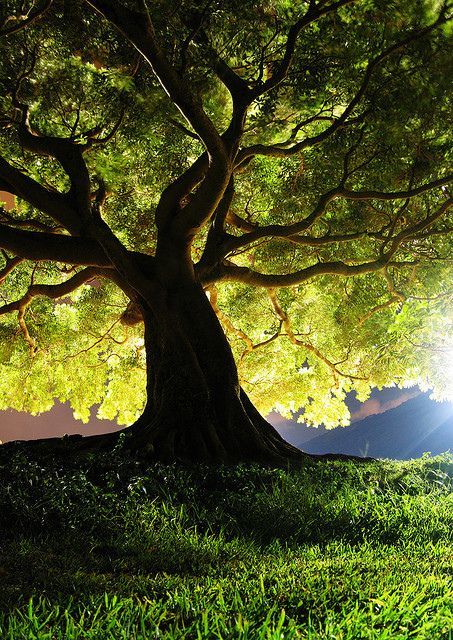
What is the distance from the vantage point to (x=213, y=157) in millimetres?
8430

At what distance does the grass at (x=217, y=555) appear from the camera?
231 centimetres

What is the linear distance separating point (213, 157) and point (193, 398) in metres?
3.97

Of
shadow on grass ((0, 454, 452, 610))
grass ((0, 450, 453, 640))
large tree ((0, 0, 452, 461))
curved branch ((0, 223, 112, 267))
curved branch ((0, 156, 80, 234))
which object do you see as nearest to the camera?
grass ((0, 450, 453, 640))

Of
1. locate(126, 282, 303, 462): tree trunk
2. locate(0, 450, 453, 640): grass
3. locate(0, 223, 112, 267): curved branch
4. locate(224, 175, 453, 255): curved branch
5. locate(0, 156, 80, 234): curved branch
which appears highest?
locate(0, 156, 80, 234): curved branch

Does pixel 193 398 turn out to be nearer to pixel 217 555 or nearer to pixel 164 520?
A: pixel 164 520

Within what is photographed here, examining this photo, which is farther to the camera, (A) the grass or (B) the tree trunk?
(B) the tree trunk

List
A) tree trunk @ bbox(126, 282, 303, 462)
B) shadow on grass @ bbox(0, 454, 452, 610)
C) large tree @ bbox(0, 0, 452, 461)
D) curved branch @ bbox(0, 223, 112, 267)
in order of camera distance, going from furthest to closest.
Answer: curved branch @ bbox(0, 223, 112, 267), large tree @ bbox(0, 0, 452, 461), tree trunk @ bbox(126, 282, 303, 462), shadow on grass @ bbox(0, 454, 452, 610)

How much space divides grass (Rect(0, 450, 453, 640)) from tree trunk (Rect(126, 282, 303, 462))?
1.19 meters

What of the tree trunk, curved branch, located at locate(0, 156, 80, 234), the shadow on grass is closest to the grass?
the shadow on grass

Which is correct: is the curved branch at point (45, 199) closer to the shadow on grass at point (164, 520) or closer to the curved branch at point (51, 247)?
the curved branch at point (51, 247)

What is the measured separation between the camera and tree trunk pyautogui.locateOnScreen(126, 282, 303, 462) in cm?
809

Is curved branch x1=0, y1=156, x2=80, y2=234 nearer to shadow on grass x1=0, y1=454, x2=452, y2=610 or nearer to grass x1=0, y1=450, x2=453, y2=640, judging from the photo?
grass x1=0, y1=450, x2=453, y2=640

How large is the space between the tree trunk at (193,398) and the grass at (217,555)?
3.90ft

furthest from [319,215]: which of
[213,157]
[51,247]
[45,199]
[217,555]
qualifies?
[217,555]
